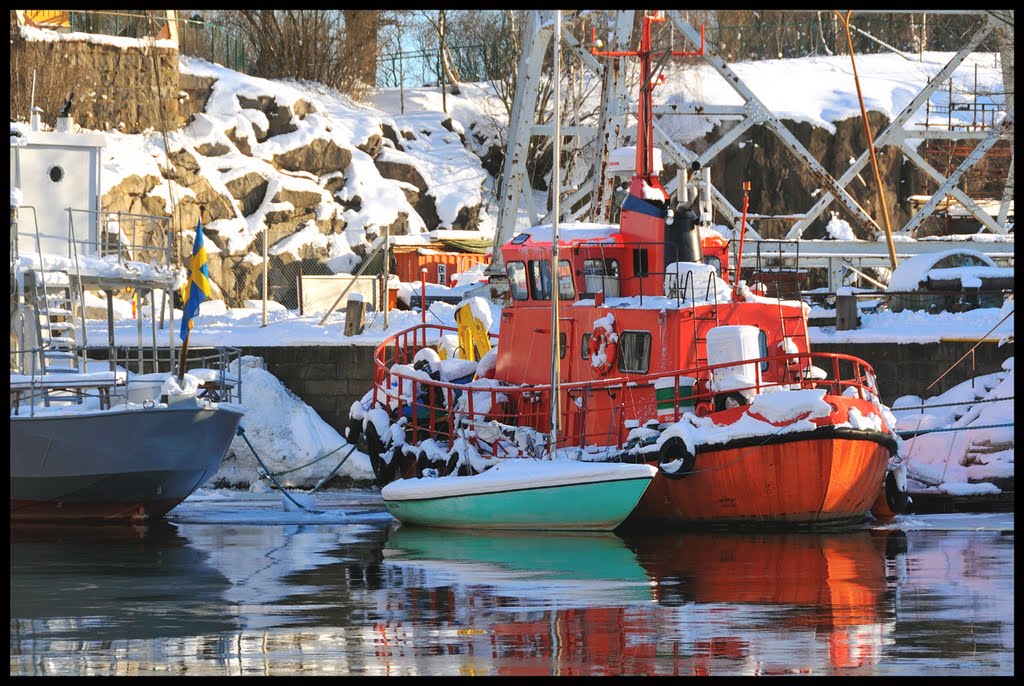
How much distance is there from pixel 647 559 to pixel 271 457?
9.37m

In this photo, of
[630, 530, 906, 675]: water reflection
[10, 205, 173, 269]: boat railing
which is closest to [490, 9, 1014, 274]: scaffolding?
[10, 205, 173, 269]: boat railing

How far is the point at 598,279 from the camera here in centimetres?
1778

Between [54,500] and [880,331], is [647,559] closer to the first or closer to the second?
[54,500]

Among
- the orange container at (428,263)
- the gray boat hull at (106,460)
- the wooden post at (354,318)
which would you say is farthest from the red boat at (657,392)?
the orange container at (428,263)

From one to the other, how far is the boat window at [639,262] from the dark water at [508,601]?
10.6 ft

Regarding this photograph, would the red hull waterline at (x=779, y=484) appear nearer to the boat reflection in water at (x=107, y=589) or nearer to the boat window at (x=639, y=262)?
the boat window at (x=639, y=262)

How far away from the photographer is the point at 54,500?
1719 cm

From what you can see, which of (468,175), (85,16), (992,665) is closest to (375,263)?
(468,175)

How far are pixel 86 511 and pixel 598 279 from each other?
6607 mm

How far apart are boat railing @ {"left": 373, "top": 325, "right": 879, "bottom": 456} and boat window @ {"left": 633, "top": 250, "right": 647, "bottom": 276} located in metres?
1.64

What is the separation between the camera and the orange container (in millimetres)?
35344

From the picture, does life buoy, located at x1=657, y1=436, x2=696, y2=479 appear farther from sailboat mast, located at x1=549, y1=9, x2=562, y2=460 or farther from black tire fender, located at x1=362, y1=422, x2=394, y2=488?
black tire fender, located at x1=362, y1=422, x2=394, y2=488

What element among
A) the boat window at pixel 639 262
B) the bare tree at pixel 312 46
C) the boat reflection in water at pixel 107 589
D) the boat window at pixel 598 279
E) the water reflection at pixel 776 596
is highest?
the bare tree at pixel 312 46

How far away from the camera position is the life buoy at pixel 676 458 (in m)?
15.9
